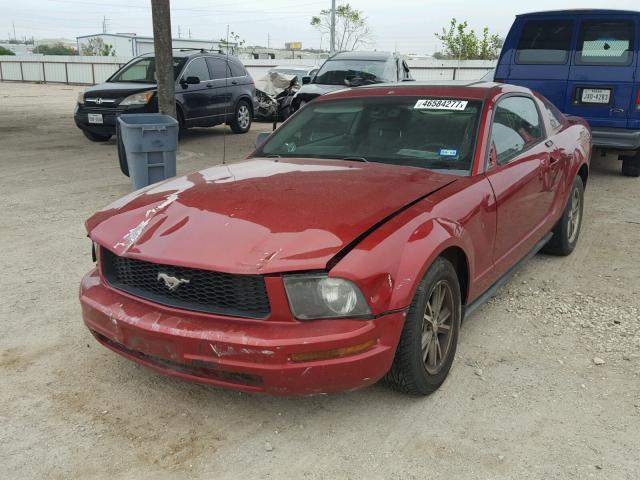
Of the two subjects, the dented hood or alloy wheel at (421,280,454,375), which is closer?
the dented hood

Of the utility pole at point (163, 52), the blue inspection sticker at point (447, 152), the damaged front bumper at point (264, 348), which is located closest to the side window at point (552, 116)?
the blue inspection sticker at point (447, 152)

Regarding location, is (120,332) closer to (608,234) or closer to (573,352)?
(573,352)

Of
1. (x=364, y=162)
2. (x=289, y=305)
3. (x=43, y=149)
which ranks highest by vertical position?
(x=364, y=162)

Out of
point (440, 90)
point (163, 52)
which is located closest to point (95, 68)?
point (163, 52)

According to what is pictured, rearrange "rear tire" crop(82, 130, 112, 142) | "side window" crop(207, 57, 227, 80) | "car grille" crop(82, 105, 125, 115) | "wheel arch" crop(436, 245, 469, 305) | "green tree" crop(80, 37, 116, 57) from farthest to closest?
"green tree" crop(80, 37, 116, 57) → "side window" crop(207, 57, 227, 80) → "rear tire" crop(82, 130, 112, 142) → "car grille" crop(82, 105, 125, 115) → "wheel arch" crop(436, 245, 469, 305)

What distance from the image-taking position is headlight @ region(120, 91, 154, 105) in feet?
34.8

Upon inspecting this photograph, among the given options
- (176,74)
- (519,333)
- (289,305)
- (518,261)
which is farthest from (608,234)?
(176,74)

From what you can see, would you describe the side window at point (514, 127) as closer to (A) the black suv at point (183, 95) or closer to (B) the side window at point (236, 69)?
(A) the black suv at point (183, 95)

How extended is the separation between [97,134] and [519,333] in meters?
9.73

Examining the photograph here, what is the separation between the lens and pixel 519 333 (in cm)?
378

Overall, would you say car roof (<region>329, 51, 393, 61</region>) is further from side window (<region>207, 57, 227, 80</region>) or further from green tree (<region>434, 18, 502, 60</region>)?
green tree (<region>434, 18, 502, 60</region>)

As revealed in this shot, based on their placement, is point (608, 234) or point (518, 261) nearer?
point (518, 261)

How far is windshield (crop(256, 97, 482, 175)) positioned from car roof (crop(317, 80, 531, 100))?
0.24 ft

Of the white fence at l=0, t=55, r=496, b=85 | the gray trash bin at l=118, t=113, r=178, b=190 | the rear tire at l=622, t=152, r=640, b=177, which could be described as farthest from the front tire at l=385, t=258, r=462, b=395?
the white fence at l=0, t=55, r=496, b=85
